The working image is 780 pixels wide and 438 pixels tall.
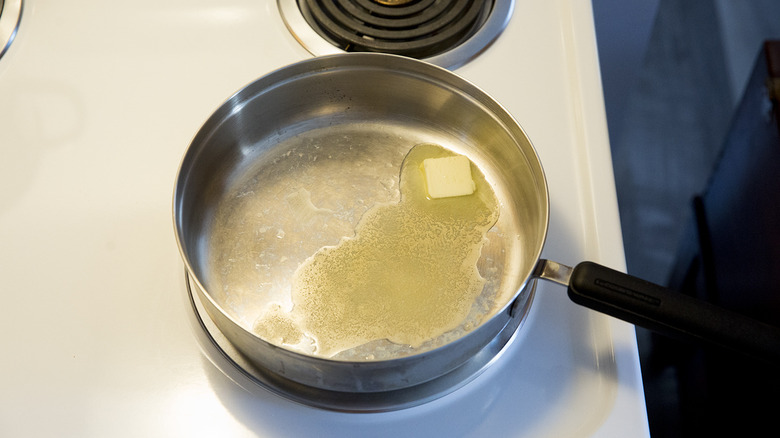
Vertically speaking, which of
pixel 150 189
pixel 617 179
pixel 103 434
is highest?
pixel 150 189

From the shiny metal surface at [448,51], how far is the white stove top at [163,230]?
0.01 metres

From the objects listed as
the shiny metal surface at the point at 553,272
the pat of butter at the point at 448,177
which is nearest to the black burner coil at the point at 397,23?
the pat of butter at the point at 448,177

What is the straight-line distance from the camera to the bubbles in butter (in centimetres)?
52

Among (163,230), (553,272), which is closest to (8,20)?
(163,230)

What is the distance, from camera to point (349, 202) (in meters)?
0.60

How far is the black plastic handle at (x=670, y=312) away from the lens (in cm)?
44

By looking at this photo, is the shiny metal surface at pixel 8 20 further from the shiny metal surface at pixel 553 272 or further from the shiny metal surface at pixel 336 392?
the shiny metal surface at pixel 553 272

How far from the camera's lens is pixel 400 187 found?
2.00ft

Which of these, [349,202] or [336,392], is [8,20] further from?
[336,392]

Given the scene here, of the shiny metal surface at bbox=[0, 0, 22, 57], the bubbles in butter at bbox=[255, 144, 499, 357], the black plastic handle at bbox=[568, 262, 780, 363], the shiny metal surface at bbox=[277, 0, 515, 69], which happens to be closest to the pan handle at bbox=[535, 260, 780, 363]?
the black plastic handle at bbox=[568, 262, 780, 363]

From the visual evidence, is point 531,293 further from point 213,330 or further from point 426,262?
point 213,330

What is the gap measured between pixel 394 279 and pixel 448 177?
116 mm

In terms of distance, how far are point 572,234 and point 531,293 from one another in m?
0.07

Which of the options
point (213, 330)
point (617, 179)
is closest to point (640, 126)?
point (617, 179)
